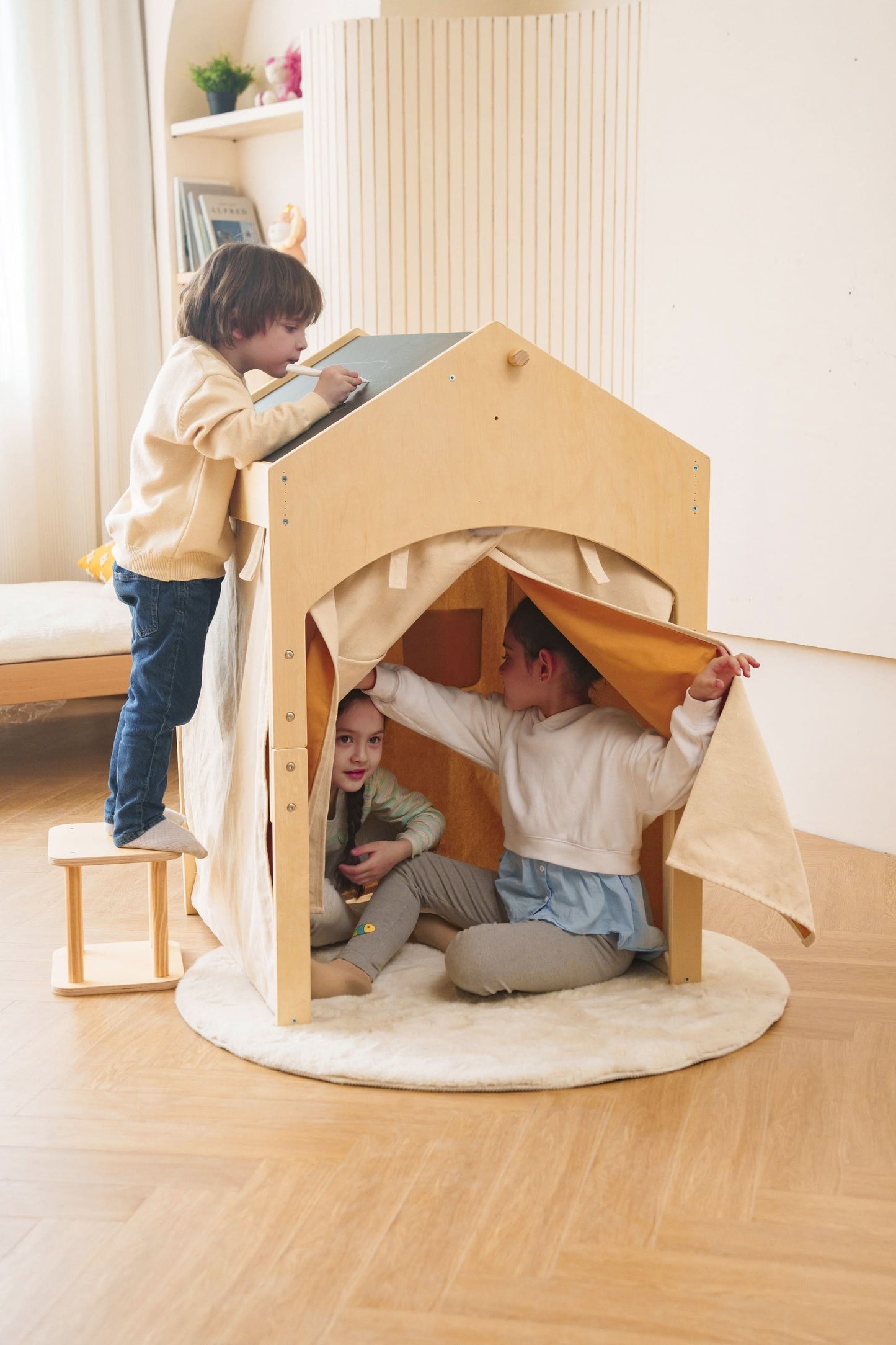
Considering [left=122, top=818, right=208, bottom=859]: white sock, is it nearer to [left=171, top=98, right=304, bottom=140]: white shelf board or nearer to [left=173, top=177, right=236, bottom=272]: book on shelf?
[left=171, top=98, right=304, bottom=140]: white shelf board

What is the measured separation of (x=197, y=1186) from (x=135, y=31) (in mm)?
4405

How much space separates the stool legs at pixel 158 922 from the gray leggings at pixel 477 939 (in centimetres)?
33

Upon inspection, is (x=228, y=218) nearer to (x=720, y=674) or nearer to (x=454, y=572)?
(x=454, y=572)

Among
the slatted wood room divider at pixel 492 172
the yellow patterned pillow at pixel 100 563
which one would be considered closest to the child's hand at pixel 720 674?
the slatted wood room divider at pixel 492 172

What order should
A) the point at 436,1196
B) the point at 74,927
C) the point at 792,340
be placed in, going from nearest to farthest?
the point at 436,1196
the point at 74,927
the point at 792,340

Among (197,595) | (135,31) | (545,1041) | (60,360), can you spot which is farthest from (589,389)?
(135,31)

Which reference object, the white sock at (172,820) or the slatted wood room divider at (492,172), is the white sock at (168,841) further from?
the slatted wood room divider at (492,172)

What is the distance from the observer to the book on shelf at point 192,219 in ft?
15.6

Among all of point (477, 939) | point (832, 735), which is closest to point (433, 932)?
point (477, 939)

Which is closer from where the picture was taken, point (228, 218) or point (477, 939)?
point (477, 939)

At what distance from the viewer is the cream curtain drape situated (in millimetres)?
4605

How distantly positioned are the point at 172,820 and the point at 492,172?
2123mm

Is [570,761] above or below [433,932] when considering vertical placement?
above

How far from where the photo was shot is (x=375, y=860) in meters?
2.44
